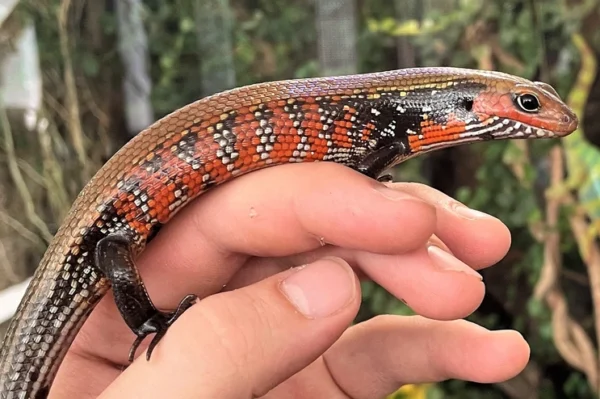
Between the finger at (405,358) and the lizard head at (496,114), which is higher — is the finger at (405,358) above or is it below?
below

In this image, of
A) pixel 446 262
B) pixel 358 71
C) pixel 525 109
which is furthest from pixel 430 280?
pixel 358 71

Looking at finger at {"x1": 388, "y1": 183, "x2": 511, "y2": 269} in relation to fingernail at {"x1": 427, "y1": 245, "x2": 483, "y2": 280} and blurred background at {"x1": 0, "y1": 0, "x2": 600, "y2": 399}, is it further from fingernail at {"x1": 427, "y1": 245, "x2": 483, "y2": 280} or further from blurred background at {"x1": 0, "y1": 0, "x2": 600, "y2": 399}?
blurred background at {"x1": 0, "y1": 0, "x2": 600, "y2": 399}

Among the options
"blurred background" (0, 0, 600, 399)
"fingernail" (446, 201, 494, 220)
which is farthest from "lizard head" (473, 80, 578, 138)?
"blurred background" (0, 0, 600, 399)

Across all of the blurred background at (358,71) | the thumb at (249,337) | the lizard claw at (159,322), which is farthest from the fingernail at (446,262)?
the blurred background at (358,71)

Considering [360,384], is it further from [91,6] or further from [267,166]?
[91,6]

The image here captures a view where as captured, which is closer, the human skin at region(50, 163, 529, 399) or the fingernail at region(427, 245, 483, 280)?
the human skin at region(50, 163, 529, 399)

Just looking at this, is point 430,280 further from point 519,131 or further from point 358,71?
point 358,71

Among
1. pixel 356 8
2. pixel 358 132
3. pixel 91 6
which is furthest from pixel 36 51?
pixel 358 132

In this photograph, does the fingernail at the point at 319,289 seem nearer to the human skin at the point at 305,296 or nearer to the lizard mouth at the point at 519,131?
the human skin at the point at 305,296
